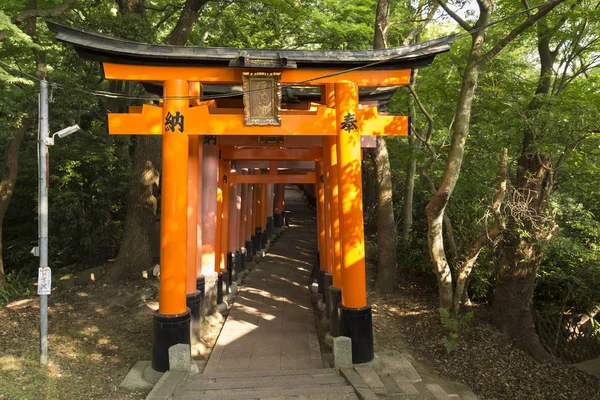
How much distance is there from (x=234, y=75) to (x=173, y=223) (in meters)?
2.35

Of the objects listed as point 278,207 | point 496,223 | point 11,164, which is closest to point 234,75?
point 496,223

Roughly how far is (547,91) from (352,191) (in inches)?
203

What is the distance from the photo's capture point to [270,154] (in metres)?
10.1

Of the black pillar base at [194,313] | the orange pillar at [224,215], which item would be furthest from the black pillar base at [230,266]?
the black pillar base at [194,313]

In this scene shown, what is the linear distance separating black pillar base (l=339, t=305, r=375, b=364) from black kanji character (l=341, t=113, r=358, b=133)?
2695mm

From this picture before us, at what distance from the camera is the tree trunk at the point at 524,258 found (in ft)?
25.3

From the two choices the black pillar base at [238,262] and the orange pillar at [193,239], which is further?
the black pillar base at [238,262]

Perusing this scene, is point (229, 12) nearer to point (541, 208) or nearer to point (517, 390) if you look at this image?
point (541, 208)

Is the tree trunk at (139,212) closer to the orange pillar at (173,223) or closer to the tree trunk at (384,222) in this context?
the orange pillar at (173,223)

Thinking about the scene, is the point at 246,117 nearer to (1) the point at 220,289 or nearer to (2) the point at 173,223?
(2) the point at 173,223

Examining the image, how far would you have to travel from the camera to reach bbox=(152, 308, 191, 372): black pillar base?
6.37m

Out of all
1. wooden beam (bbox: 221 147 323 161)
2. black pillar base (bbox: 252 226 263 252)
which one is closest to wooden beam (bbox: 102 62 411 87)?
wooden beam (bbox: 221 147 323 161)

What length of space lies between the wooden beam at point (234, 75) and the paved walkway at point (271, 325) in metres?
4.32

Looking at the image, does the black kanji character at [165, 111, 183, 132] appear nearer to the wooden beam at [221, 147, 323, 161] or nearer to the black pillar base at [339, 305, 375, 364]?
the wooden beam at [221, 147, 323, 161]
